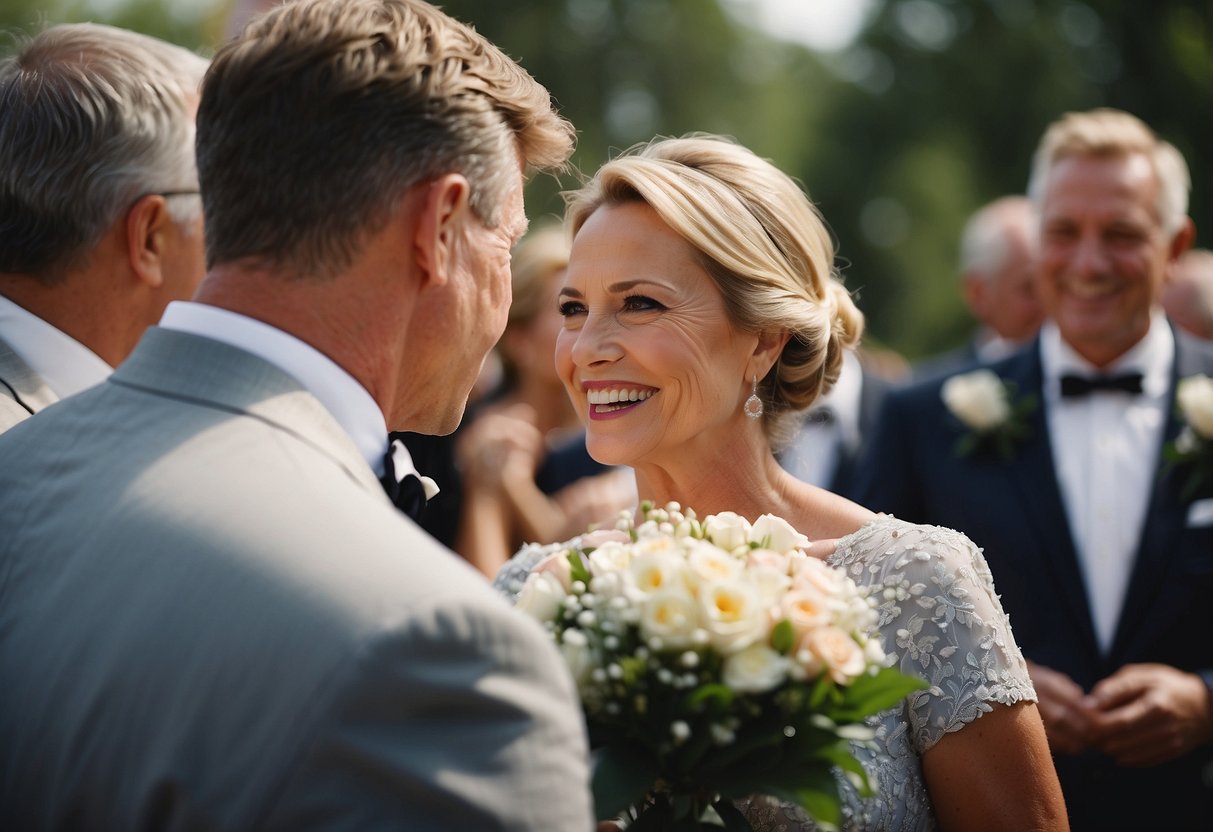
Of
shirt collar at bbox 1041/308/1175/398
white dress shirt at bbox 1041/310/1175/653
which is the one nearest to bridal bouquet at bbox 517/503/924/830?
white dress shirt at bbox 1041/310/1175/653

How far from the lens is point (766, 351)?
3.96 meters

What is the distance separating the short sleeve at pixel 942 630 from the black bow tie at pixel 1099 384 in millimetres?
2458

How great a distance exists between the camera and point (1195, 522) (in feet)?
16.7

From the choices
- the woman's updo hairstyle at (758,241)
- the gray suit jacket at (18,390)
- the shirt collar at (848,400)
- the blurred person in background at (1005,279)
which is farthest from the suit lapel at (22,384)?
the blurred person in background at (1005,279)

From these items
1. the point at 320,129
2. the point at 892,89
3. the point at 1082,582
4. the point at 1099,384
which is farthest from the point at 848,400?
the point at 892,89

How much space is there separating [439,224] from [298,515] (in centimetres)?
62

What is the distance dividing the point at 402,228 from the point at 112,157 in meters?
1.57

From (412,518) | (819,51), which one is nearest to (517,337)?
(412,518)

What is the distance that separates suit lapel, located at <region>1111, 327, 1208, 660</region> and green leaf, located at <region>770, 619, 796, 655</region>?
3.11 metres

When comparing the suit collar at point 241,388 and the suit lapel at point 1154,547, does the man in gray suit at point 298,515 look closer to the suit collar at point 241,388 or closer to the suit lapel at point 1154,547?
the suit collar at point 241,388

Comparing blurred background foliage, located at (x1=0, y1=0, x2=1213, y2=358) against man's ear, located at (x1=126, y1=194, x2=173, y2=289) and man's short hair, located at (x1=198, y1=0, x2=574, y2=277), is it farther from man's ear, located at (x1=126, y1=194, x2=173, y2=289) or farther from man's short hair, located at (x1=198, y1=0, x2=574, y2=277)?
man's short hair, located at (x1=198, y1=0, x2=574, y2=277)

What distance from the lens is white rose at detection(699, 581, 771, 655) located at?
2.34 m

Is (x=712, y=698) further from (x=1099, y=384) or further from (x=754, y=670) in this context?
(x=1099, y=384)

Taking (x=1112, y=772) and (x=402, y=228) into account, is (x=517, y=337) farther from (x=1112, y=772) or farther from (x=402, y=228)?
(x=402, y=228)
